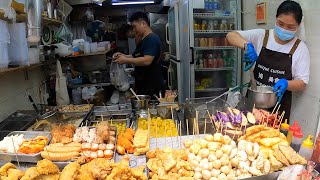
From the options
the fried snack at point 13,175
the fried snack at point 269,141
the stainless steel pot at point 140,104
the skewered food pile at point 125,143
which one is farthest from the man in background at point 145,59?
the fried snack at point 13,175

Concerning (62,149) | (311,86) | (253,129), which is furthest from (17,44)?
(311,86)

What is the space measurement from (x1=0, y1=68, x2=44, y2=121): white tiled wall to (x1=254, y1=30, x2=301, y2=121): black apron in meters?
2.72

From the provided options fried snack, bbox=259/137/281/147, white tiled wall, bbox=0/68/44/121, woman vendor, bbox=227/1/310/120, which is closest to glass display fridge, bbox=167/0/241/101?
woman vendor, bbox=227/1/310/120

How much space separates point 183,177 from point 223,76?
12.0 ft

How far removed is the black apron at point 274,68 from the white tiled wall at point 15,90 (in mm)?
2717

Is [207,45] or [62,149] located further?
[207,45]

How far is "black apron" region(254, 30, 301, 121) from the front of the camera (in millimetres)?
2496

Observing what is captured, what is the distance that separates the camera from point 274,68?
2.58 meters

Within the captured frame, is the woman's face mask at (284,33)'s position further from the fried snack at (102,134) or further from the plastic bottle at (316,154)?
the fried snack at (102,134)

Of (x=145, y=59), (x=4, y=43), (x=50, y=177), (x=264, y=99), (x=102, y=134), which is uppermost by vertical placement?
(x=4, y=43)

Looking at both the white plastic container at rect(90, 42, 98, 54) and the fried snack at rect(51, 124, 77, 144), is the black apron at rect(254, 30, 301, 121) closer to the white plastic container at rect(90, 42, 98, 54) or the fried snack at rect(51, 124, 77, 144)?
the fried snack at rect(51, 124, 77, 144)

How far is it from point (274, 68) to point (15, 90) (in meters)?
2.92

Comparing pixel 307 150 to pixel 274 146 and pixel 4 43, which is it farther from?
pixel 4 43

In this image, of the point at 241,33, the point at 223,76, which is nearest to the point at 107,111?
the point at 241,33
